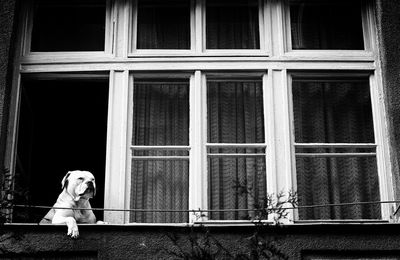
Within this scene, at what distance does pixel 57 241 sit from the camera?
407 inches

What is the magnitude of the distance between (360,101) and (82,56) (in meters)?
3.45

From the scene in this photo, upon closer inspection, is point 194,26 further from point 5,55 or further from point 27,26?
point 5,55

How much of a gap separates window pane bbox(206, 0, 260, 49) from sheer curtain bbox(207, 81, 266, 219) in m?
0.57

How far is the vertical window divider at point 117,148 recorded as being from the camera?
36.0 ft

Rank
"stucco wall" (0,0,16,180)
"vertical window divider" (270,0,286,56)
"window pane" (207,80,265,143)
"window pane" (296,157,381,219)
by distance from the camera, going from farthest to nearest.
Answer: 1. "vertical window divider" (270,0,286,56)
2. "window pane" (207,80,265,143)
3. "stucco wall" (0,0,16,180)
4. "window pane" (296,157,381,219)

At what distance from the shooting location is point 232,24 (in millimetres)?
12242

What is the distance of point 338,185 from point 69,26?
397cm

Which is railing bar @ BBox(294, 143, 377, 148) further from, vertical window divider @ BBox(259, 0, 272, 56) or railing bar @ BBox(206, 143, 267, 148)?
vertical window divider @ BBox(259, 0, 272, 56)

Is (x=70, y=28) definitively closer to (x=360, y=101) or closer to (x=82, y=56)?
(x=82, y=56)

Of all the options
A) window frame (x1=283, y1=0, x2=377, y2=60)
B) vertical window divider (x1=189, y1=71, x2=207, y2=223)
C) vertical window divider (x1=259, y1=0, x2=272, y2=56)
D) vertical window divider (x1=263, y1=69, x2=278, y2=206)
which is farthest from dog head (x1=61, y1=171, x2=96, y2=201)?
window frame (x1=283, y1=0, x2=377, y2=60)

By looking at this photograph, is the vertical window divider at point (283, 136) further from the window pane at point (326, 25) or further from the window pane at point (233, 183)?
the window pane at point (326, 25)

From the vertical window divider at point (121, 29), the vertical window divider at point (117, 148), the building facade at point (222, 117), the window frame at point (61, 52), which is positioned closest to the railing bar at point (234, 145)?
the building facade at point (222, 117)

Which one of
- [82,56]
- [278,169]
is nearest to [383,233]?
[278,169]

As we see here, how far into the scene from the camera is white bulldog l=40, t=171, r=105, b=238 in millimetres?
10742
